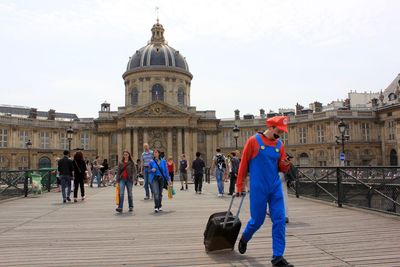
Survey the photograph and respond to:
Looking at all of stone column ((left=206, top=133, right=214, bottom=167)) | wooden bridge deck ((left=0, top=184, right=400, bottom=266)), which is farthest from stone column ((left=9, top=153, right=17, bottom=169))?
wooden bridge deck ((left=0, top=184, right=400, bottom=266))

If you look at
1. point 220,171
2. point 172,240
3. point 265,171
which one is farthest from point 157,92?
point 265,171

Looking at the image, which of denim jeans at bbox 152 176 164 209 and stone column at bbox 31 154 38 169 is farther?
stone column at bbox 31 154 38 169

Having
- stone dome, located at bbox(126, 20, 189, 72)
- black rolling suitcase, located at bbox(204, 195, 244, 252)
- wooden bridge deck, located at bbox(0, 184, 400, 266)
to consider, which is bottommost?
wooden bridge deck, located at bbox(0, 184, 400, 266)

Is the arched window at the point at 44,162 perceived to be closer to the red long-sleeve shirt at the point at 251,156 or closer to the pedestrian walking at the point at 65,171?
the pedestrian walking at the point at 65,171

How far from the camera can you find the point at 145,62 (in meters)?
67.4

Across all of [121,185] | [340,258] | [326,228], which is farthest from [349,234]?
[121,185]

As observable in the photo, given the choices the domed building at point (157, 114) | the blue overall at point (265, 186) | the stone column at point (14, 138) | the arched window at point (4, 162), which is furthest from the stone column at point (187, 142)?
the blue overall at point (265, 186)

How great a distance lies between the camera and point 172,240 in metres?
7.48

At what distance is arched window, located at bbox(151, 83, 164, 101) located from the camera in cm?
6575

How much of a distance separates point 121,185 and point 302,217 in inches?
220

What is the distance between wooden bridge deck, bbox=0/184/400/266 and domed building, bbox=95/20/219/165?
4834cm

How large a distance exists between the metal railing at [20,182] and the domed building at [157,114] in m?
37.9

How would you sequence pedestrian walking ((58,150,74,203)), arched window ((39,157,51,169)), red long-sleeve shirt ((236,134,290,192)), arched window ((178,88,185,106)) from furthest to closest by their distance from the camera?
arched window ((178,88,185,106)), arched window ((39,157,51,169)), pedestrian walking ((58,150,74,203)), red long-sleeve shirt ((236,134,290,192))

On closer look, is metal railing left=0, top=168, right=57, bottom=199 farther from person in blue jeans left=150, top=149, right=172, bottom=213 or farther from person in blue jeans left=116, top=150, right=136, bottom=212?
person in blue jeans left=150, top=149, right=172, bottom=213
